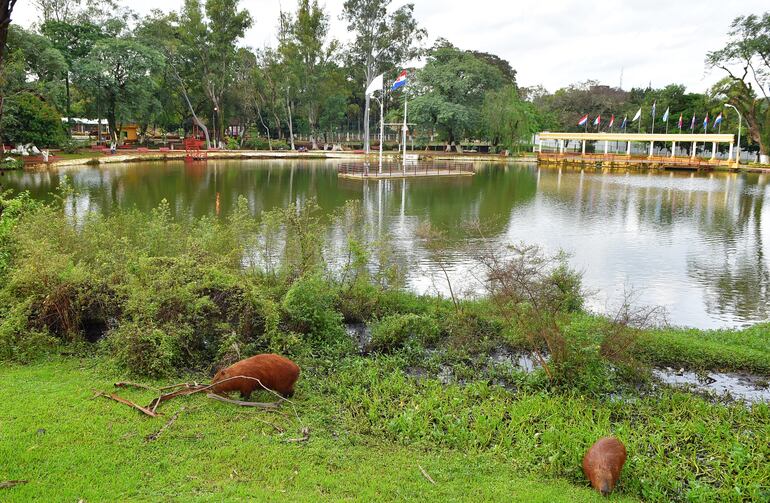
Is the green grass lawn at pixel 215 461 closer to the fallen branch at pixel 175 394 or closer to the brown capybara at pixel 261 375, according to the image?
the fallen branch at pixel 175 394

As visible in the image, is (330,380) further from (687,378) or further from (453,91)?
(453,91)

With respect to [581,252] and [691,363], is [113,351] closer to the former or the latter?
[691,363]

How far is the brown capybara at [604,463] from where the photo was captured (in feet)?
14.3

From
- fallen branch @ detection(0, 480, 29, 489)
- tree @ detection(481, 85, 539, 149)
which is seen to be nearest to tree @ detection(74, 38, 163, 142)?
tree @ detection(481, 85, 539, 149)

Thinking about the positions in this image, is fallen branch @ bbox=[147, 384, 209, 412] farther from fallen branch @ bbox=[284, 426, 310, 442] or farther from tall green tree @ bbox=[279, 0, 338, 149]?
tall green tree @ bbox=[279, 0, 338, 149]

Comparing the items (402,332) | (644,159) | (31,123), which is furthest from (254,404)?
(644,159)

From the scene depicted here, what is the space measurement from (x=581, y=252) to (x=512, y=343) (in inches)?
307

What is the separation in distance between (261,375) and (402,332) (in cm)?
259

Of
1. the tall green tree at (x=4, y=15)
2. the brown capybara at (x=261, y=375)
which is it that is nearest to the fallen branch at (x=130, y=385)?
the brown capybara at (x=261, y=375)

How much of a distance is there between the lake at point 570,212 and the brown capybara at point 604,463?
5.97 m

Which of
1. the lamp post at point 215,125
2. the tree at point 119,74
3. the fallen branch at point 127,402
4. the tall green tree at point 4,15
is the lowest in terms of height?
the fallen branch at point 127,402

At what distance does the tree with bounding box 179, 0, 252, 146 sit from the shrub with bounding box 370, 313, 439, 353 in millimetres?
46165

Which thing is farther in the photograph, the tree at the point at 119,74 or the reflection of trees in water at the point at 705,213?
the tree at the point at 119,74

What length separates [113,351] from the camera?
685cm
